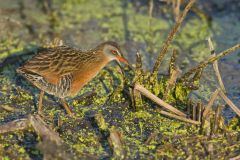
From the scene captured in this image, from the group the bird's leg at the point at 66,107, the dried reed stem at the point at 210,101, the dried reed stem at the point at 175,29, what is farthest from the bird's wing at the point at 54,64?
the dried reed stem at the point at 210,101

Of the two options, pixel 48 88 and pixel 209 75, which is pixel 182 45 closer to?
pixel 209 75

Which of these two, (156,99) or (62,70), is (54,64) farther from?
(156,99)

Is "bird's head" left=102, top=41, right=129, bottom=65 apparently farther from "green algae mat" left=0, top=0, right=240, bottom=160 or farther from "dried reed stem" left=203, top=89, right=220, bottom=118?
"dried reed stem" left=203, top=89, right=220, bottom=118

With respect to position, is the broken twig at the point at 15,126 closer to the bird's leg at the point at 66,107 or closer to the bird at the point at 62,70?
the bird at the point at 62,70

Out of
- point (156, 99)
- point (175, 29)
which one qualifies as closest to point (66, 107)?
point (156, 99)

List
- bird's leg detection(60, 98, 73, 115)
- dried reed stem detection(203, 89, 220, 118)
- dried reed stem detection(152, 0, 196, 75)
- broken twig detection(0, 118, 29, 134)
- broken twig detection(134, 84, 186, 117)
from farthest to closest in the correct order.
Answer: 1. bird's leg detection(60, 98, 73, 115)
2. broken twig detection(134, 84, 186, 117)
3. dried reed stem detection(152, 0, 196, 75)
4. dried reed stem detection(203, 89, 220, 118)
5. broken twig detection(0, 118, 29, 134)

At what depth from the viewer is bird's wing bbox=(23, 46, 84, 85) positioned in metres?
6.41

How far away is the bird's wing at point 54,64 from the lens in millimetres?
6410

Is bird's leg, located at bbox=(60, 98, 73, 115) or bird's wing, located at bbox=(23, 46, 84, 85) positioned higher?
bird's wing, located at bbox=(23, 46, 84, 85)

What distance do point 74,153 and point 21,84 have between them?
189 centimetres

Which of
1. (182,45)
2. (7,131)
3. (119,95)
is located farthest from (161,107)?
(182,45)

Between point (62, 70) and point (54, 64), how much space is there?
12 centimetres

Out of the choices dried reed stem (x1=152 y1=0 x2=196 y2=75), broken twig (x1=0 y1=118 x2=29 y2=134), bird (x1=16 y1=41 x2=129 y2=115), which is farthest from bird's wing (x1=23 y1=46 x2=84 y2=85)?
dried reed stem (x1=152 y1=0 x2=196 y2=75)

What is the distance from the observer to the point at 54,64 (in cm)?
650
